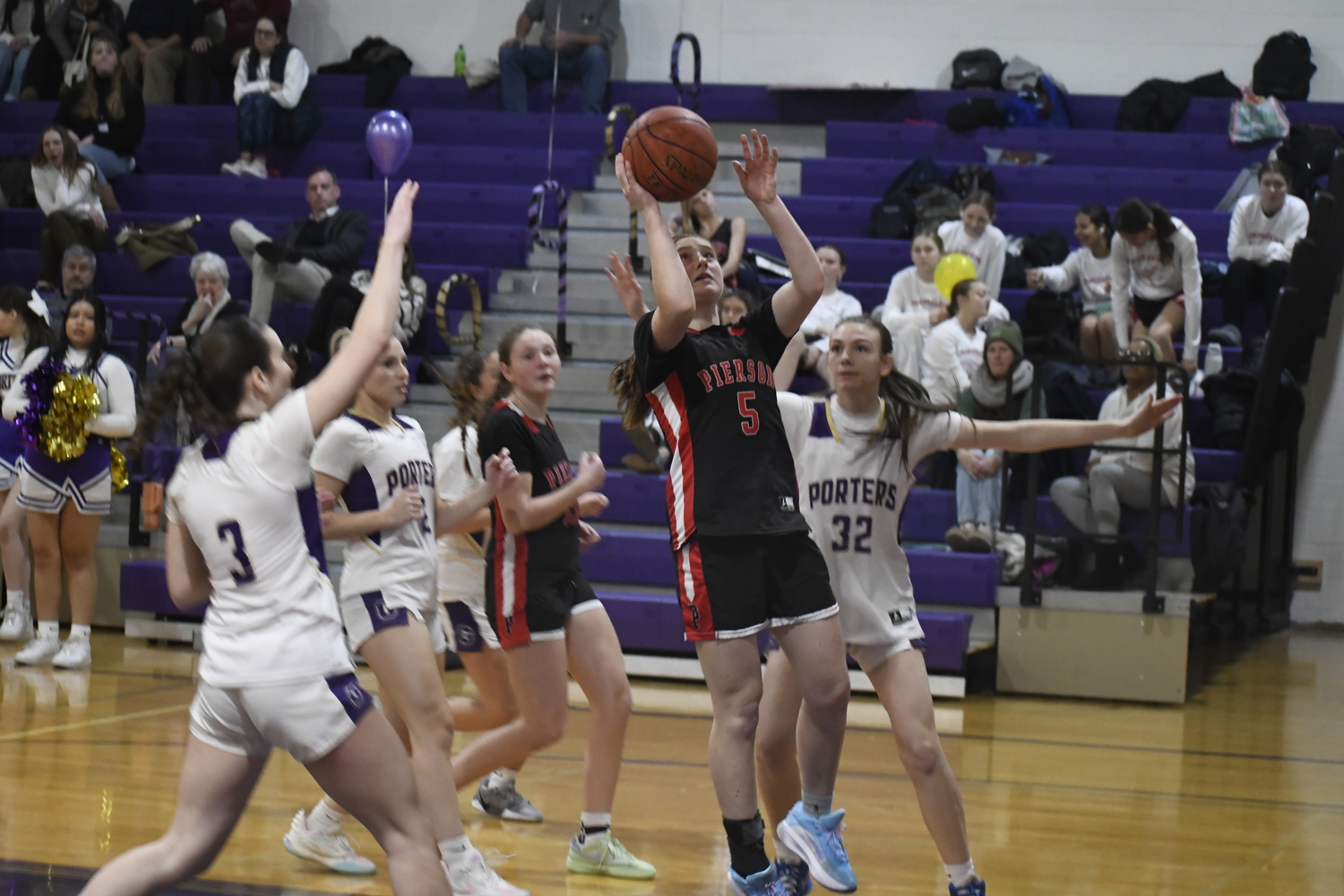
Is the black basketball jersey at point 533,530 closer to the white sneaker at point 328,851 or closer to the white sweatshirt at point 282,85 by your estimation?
the white sneaker at point 328,851

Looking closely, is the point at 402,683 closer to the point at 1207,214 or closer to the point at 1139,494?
the point at 1139,494

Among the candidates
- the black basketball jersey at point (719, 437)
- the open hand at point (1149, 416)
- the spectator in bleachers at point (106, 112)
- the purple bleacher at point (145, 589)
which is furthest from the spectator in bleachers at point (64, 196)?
the open hand at point (1149, 416)

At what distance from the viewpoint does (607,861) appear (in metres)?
4.30

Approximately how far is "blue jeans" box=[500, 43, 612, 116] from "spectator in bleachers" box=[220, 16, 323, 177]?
63.1 inches

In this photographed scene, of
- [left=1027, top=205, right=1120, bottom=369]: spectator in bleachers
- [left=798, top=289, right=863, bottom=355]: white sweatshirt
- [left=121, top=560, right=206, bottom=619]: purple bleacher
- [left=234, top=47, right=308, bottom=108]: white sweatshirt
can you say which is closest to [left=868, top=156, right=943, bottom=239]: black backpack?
[left=1027, top=205, right=1120, bottom=369]: spectator in bleachers

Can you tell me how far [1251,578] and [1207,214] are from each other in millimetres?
2595

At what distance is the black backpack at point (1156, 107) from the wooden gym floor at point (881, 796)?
19.1 ft

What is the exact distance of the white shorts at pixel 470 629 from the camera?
4.79 m

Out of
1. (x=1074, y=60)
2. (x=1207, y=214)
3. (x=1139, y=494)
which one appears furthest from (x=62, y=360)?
(x=1074, y=60)

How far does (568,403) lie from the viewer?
9.73 meters

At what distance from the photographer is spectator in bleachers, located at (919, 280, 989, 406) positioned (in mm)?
8375

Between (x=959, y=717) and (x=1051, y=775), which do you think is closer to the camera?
(x=1051, y=775)

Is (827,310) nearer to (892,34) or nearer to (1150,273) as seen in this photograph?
(1150,273)

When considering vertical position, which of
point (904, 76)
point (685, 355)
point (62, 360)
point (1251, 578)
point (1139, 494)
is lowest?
point (1251, 578)
